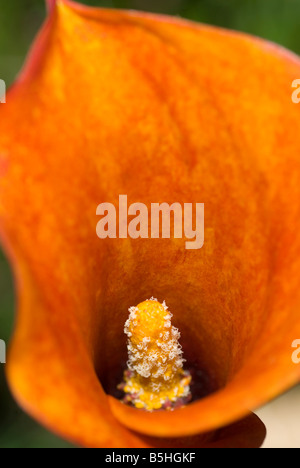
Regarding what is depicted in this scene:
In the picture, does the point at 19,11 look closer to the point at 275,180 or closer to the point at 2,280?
the point at 2,280

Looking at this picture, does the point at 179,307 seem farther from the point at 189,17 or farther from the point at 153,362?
the point at 189,17

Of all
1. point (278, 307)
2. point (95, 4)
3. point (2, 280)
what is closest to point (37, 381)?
point (278, 307)

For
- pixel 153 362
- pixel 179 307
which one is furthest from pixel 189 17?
pixel 153 362

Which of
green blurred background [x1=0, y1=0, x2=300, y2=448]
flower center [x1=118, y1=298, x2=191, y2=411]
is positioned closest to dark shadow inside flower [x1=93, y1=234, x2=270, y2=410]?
flower center [x1=118, y1=298, x2=191, y2=411]

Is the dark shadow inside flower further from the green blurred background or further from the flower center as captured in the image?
the green blurred background

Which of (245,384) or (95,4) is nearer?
(245,384)

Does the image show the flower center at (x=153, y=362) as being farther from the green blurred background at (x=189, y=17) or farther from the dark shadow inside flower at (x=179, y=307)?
the green blurred background at (x=189, y=17)

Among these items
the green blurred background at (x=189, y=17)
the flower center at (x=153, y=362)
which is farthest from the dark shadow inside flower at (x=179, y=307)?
the green blurred background at (x=189, y=17)
